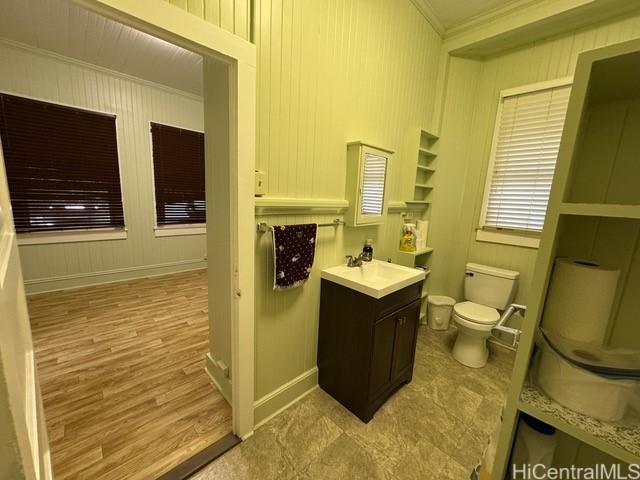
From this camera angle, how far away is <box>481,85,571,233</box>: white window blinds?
88.7 inches

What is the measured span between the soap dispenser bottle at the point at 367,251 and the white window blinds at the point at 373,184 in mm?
245

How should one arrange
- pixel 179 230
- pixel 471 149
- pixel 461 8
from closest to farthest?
pixel 461 8 < pixel 471 149 < pixel 179 230

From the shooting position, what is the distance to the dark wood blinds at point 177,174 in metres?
3.89

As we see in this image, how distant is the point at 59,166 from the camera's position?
10.3ft

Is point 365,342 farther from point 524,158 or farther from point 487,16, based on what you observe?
point 487,16

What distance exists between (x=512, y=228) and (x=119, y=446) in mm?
3384

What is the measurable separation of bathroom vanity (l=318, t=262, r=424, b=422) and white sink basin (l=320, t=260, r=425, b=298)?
2cm

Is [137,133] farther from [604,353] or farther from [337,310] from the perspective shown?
[604,353]

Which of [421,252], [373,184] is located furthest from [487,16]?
[421,252]

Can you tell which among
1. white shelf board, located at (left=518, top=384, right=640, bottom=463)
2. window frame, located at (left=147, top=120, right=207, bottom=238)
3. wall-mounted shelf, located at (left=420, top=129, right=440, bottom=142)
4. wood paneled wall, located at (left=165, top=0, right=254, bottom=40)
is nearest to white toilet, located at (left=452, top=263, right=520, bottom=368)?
wall-mounted shelf, located at (left=420, top=129, right=440, bottom=142)

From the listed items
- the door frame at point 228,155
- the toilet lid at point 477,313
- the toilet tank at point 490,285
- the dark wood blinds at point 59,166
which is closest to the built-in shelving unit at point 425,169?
the toilet tank at point 490,285

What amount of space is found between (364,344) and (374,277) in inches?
20.4

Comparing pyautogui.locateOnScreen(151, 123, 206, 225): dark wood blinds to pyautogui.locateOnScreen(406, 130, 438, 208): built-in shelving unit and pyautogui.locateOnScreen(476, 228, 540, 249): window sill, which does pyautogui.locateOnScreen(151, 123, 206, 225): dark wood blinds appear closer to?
pyautogui.locateOnScreen(406, 130, 438, 208): built-in shelving unit

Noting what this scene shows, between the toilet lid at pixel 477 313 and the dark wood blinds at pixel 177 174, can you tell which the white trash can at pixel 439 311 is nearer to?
the toilet lid at pixel 477 313
